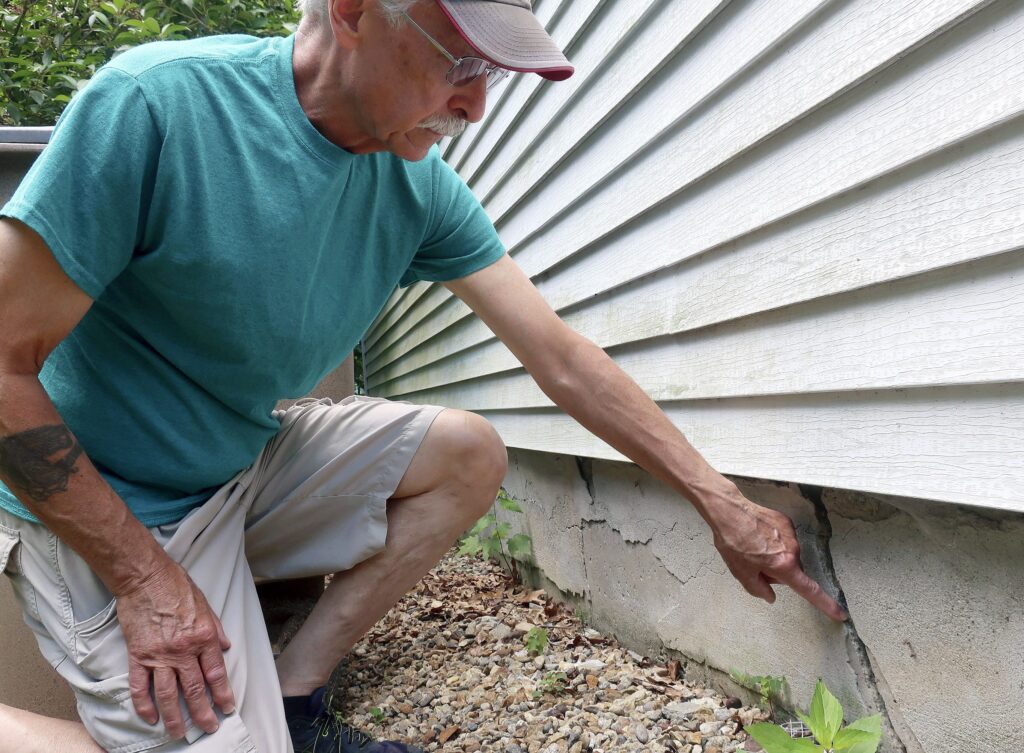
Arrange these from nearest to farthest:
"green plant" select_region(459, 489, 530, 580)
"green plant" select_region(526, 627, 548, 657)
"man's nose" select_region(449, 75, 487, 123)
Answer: "man's nose" select_region(449, 75, 487, 123) → "green plant" select_region(526, 627, 548, 657) → "green plant" select_region(459, 489, 530, 580)

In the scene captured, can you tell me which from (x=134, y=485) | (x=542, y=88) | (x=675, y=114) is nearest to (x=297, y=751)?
(x=134, y=485)

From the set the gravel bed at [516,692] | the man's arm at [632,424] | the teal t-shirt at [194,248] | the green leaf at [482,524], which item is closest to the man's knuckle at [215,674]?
the teal t-shirt at [194,248]

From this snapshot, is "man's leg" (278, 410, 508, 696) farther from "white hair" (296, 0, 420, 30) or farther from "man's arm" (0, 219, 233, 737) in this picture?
"white hair" (296, 0, 420, 30)

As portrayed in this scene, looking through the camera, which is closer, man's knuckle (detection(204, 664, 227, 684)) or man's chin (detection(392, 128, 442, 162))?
man's knuckle (detection(204, 664, 227, 684))

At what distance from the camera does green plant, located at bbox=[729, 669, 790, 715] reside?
1855 mm

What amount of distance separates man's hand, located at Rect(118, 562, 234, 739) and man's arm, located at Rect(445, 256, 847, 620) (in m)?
0.92

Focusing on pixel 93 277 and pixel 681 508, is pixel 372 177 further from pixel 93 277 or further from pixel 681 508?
pixel 681 508

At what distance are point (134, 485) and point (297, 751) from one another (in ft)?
2.40

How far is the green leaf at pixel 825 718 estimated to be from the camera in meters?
1.43

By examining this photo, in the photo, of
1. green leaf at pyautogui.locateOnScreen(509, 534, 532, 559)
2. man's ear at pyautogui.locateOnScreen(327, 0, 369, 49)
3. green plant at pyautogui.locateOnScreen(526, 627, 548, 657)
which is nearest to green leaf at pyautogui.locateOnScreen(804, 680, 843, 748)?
green plant at pyautogui.locateOnScreen(526, 627, 548, 657)

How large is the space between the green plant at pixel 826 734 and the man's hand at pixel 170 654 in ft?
3.19

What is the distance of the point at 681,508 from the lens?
2.15 meters

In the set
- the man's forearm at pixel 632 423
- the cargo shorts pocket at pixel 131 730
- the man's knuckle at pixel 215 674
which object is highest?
the man's forearm at pixel 632 423

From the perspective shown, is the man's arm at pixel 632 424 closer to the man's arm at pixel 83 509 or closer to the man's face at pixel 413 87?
the man's face at pixel 413 87
